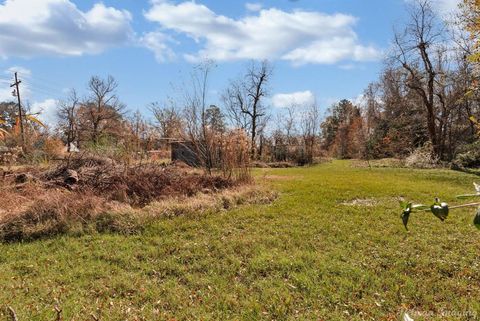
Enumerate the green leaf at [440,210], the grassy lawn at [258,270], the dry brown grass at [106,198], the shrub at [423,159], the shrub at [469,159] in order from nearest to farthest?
the green leaf at [440,210] → the grassy lawn at [258,270] → the dry brown grass at [106,198] → the shrub at [469,159] → the shrub at [423,159]

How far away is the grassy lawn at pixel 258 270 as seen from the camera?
11.7 feet

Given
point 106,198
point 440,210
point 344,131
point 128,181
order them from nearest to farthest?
point 440,210
point 106,198
point 128,181
point 344,131

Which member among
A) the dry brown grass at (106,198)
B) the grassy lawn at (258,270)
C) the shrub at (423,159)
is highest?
the shrub at (423,159)

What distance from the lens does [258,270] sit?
4473mm

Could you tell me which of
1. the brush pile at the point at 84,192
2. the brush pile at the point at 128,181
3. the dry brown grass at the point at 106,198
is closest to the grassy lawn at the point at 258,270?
the dry brown grass at the point at 106,198

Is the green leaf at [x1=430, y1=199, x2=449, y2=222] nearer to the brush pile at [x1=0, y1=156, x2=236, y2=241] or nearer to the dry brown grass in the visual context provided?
the dry brown grass

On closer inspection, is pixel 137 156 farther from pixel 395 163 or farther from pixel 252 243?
pixel 395 163

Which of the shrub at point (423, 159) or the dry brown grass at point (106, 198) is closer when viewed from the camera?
the dry brown grass at point (106, 198)

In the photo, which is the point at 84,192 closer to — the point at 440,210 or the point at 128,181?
the point at 128,181

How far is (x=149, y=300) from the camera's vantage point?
12.6 ft

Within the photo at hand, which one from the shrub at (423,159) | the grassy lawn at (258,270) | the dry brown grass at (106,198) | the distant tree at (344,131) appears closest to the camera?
the grassy lawn at (258,270)

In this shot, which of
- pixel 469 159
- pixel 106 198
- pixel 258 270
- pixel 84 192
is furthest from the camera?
pixel 469 159

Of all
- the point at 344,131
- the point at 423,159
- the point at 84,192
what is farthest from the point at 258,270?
the point at 344,131

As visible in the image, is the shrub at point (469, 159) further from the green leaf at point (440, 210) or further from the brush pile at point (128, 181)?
the green leaf at point (440, 210)
